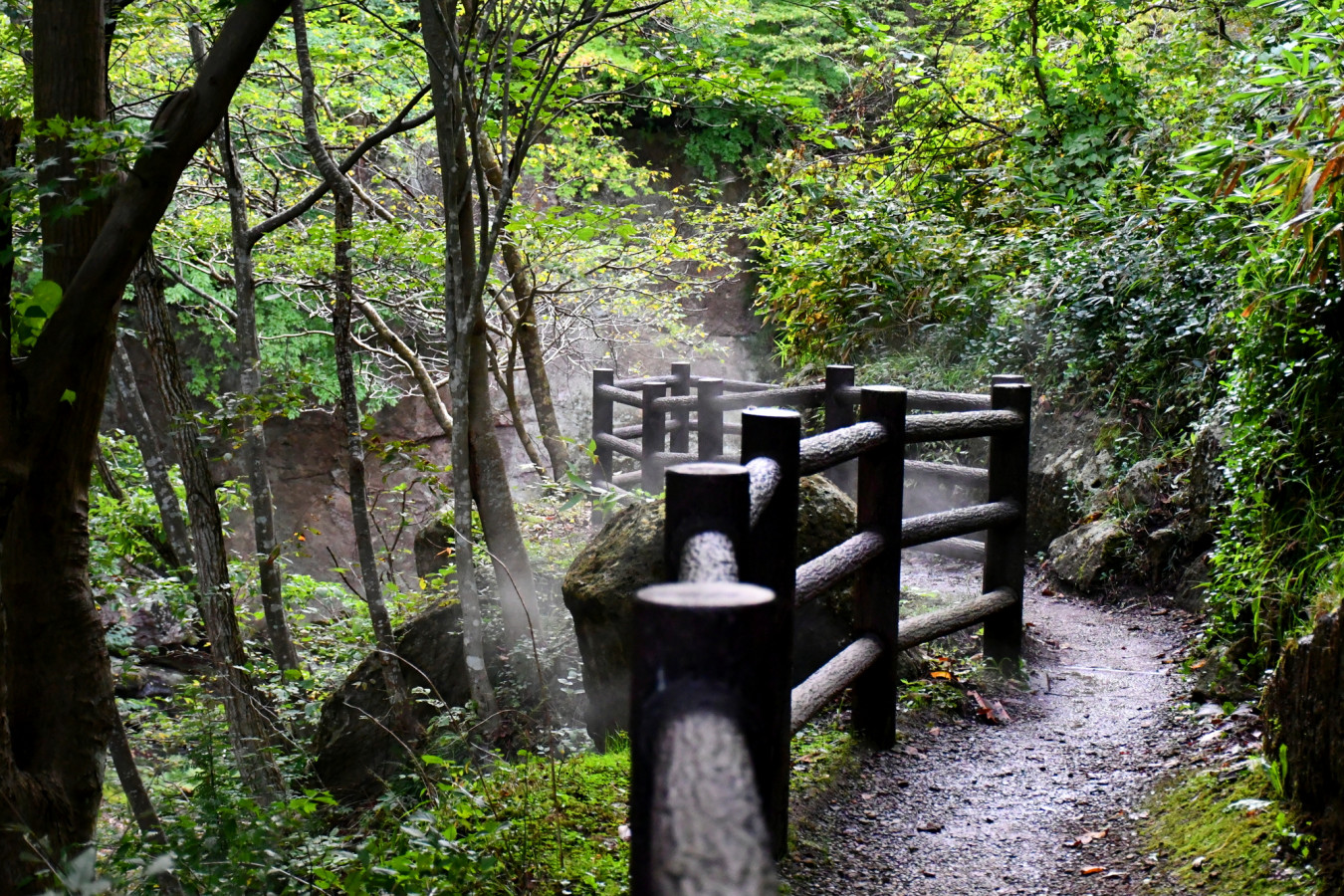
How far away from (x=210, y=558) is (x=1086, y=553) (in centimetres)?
514

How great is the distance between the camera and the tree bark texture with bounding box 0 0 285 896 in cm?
294

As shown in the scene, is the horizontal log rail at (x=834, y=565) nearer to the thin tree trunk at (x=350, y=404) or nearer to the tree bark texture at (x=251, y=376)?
the thin tree trunk at (x=350, y=404)

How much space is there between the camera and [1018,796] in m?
3.28

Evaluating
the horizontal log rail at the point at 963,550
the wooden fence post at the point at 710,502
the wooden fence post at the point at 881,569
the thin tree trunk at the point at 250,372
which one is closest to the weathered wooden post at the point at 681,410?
the horizontal log rail at the point at 963,550

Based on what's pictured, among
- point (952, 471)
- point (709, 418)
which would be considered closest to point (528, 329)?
point (709, 418)

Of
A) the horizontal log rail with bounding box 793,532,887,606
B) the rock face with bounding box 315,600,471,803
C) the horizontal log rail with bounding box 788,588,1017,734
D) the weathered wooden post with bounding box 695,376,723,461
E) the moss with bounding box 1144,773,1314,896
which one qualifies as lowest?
the rock face with bounding box 315,600,471,803

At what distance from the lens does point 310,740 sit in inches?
218

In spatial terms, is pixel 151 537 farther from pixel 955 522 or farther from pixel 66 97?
pixel 955 522

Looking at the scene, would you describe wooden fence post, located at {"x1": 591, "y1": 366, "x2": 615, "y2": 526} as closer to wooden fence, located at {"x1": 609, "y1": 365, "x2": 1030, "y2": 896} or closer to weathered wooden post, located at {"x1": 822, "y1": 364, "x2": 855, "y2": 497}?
wooden fence, located at {"x1": 609, "y1": 365, "x2": 1030, "y2": 896}

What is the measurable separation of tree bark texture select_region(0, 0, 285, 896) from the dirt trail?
2435 mm

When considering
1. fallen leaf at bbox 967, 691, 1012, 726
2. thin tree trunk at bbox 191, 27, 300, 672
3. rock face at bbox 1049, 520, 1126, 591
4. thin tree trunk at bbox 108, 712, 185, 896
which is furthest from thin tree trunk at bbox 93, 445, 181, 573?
rock face at bbox 1049, 520, 1126, 591

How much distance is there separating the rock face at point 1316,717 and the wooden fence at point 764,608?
1.26m

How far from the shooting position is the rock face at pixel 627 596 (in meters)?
3.98

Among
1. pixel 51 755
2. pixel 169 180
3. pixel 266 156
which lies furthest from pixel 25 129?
pixel 266 156
